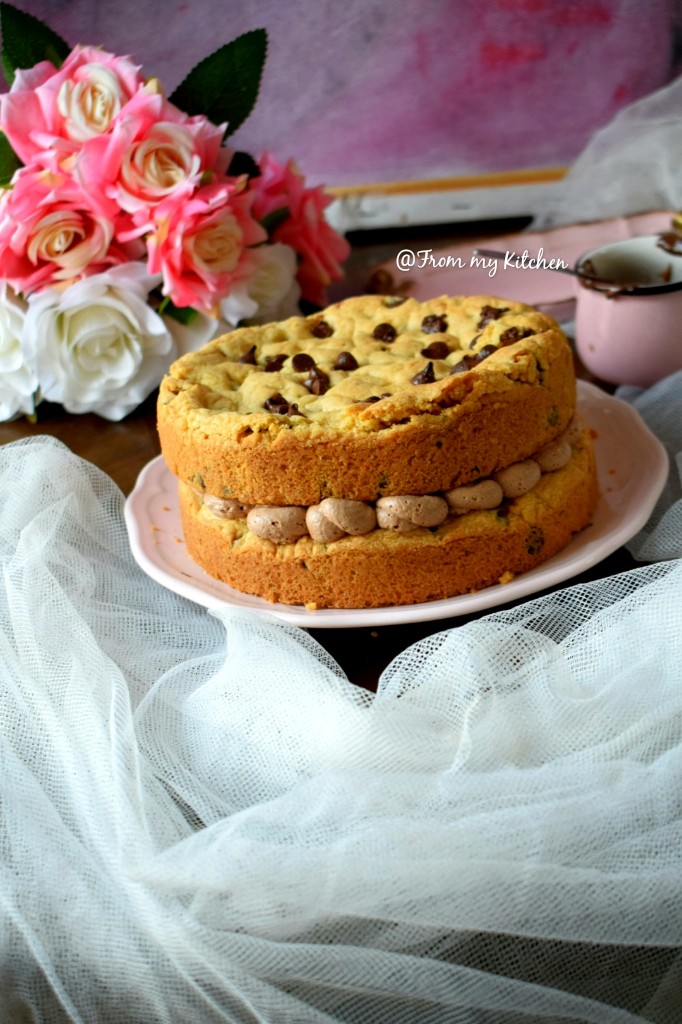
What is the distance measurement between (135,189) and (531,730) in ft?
3.81

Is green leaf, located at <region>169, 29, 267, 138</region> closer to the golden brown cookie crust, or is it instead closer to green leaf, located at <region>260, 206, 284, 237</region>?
green leaf, located at <region>260, 206, 284, 237</region>

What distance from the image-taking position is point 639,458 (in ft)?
5.05

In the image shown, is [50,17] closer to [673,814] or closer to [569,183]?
[569,183]

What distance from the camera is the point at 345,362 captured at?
4.88 ft

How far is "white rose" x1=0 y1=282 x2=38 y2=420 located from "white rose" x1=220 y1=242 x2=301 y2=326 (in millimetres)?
345

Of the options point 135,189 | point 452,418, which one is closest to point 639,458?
point 452,418

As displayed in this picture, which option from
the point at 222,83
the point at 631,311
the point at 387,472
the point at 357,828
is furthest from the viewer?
the point at 222,83

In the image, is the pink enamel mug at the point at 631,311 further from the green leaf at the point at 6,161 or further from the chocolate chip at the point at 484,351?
the green leaf at the point at 6,161

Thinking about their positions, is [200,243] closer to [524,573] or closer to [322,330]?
[322,330]

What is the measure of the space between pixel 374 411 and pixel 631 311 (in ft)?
2.19

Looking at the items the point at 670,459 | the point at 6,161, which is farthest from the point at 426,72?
the point at 670,459

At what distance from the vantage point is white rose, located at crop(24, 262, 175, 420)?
184cm

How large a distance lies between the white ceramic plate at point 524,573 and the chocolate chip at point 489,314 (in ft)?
0.76

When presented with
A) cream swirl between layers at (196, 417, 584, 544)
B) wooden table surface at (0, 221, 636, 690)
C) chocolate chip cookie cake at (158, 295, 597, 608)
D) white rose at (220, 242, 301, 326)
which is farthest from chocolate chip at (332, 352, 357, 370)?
white rose at (220, 242, 301, 326)
